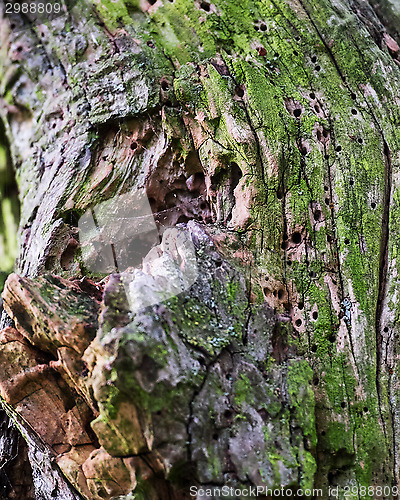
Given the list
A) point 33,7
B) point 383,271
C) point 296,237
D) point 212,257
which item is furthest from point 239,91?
point 33,7

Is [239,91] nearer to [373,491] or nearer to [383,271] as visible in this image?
[383,271]

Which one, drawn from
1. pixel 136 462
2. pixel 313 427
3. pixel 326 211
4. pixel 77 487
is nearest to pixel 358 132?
pixel 326 211

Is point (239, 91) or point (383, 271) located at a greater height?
point (239, 91)

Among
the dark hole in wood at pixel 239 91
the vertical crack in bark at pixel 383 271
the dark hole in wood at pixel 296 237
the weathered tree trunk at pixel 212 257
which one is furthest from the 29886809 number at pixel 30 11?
the vertical crack in bark at pixel 383 271

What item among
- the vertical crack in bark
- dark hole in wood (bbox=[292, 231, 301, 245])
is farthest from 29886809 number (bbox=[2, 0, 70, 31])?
the vertical crack in bark

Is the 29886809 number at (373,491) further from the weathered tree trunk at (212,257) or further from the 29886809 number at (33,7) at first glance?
the 29886809 number at (33,7)

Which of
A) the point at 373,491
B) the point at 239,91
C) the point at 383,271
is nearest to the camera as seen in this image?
the point at 373,491

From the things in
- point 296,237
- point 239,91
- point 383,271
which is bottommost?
point 296,237

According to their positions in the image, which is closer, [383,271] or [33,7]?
[383,271]

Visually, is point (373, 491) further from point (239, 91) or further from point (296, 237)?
point (239, 91)

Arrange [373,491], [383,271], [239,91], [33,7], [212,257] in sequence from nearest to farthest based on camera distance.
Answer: [373,491] < [212,257] < [383,271] < [239,91] < [33,7]

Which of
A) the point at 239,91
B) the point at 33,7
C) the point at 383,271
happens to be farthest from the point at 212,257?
the point at 33,7
